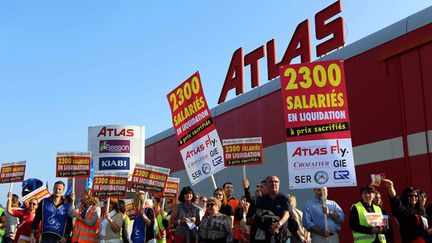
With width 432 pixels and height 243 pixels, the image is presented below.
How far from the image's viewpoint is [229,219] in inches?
321

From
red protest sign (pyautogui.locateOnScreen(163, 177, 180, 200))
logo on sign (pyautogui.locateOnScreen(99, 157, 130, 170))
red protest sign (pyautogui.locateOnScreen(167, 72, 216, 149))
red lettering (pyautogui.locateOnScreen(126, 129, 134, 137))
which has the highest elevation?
red lettering (pyautogui.locateOnScreen(126, 129, 134, 137))

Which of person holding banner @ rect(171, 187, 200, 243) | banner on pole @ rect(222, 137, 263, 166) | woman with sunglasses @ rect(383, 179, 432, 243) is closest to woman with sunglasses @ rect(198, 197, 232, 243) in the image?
person holding banner @ rect(171, 187, 200, 243)

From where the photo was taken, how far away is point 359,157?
13.8 metres

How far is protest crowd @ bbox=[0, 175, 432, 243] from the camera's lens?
7.33m

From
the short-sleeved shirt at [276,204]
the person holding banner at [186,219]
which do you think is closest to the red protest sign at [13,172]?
the person holding banner at [186,219]

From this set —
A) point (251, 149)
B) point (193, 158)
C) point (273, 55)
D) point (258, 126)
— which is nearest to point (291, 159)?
point (193, 158)

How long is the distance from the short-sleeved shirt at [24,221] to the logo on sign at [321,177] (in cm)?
601

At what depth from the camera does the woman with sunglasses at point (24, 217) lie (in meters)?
10.4

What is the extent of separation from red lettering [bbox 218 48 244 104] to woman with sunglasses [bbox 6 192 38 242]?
16.2 m

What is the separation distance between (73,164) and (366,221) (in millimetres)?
6878

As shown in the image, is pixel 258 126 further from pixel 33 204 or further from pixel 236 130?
pixel 33 204

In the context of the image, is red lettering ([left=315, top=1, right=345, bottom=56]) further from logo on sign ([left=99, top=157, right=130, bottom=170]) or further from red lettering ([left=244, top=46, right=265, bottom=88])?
logo on sign ([left=99, top=157, right=130, bottom=170])

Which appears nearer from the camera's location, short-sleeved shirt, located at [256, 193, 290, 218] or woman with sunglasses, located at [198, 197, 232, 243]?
short-sleeved shirt, located at [256, 193, 290, 218]

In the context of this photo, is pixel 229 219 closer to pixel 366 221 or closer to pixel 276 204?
pixel 276 204
